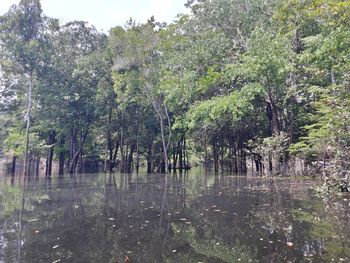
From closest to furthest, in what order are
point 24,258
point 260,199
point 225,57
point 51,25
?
1. point 24,258
2. point 260,199
3. point 225,57
4. point 51,25

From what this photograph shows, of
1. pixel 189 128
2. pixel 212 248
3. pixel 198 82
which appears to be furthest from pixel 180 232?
pixel 189 128

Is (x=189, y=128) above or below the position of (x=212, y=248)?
above

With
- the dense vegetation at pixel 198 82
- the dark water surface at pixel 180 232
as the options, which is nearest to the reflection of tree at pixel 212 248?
the dark water surface at pixel 180 232

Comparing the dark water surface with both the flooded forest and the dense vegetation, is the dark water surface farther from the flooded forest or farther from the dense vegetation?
the dense vegetation

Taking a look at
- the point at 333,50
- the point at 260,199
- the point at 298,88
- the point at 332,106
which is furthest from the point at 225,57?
the point at 260,199

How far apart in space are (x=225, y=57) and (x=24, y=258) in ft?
58.3

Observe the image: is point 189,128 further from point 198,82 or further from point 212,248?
point 212,248

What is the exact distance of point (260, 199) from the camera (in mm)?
7438

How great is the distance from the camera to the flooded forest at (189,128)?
4102mm

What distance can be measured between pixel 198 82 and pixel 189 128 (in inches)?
216

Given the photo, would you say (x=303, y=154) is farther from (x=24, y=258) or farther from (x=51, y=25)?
(x=51, y=25)

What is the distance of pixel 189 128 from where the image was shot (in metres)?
23.7

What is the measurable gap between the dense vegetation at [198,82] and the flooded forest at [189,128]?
0.10 m

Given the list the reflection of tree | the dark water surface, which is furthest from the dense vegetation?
the reflection of tree
